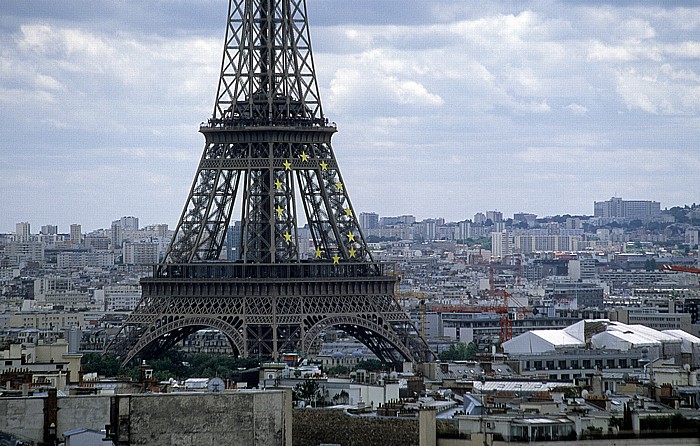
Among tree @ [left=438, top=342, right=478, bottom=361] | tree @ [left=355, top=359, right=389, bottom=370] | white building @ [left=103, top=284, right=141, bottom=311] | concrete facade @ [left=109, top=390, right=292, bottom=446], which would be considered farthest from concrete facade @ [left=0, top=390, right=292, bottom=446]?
white building @ [left=103, top=284, right=141, bottom=311]

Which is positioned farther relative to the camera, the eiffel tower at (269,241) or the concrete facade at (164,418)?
the eiffel tower at (269,241)

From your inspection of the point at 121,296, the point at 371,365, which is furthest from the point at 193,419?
the point at 121,296

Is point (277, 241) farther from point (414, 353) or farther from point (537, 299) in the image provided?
point (537, 299)

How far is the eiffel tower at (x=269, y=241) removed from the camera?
8869 cm

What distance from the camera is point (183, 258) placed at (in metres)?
→ 91.9

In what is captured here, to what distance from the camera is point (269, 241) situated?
3617 inches

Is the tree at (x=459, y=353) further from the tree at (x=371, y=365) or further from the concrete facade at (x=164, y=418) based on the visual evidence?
the concrete facade at (x=164, y=418)

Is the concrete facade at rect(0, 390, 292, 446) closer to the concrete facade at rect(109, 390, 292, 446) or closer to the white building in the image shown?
the concrete facade at rect(109, 390, 292, 446)

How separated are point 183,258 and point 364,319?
23.8 ft

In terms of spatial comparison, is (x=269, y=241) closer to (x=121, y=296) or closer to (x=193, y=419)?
(x=193, y=419)

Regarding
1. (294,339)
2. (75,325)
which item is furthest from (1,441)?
(75,325)

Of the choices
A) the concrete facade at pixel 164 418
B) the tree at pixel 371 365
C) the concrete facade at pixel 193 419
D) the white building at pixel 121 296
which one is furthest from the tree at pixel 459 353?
the white building at pixel 121 296

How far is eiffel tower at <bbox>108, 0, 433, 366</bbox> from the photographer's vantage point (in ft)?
291

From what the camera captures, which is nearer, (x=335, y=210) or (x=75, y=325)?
(x=335, y=210)
